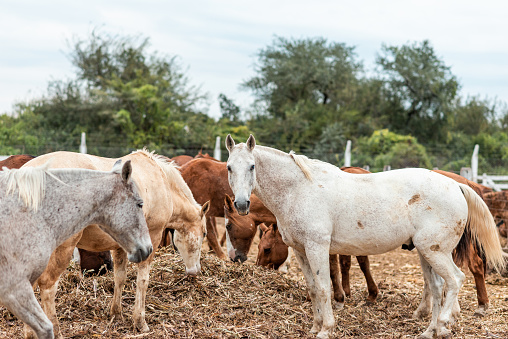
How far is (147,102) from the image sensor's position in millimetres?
21484

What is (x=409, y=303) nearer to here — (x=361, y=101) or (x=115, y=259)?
(x=115, y=259)

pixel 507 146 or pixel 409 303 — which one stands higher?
pixel 507 146

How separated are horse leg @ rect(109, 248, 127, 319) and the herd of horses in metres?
0.01

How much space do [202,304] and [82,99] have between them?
20.5 meters

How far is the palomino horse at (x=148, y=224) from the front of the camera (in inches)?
155

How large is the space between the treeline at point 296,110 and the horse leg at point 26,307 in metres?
13.3

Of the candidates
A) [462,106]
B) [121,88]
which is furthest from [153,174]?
[462,106]

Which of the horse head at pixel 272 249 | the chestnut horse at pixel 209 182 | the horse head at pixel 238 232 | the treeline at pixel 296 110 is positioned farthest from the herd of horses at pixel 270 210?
the treeline at pixel 296 110

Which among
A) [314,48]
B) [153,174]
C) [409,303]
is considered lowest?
[409,303]

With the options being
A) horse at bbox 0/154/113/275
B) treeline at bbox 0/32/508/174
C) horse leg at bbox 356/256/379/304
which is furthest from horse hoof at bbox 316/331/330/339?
treeline at bbox 0/32/508/174

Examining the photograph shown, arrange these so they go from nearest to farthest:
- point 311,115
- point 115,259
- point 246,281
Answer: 1. point 115,259
2. point 246,281
3. point 311,115

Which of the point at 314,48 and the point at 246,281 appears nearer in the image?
the point at 246,281

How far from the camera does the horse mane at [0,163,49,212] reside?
10.5ft

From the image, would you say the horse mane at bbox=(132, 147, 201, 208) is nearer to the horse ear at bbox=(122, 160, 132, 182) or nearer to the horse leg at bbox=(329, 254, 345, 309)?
the horse ear at bbox=(122, 160, 132, 182)
